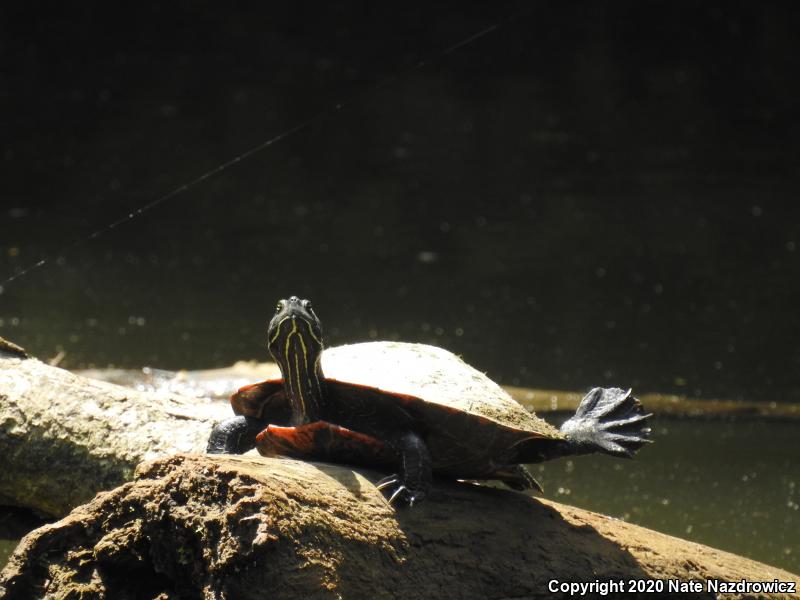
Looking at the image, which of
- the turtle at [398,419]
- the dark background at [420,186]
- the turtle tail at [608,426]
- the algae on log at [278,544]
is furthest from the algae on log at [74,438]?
the dark background at [420,186]


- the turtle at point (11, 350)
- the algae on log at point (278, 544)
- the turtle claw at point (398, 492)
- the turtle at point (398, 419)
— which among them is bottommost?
the algae on log at point (278, 544)

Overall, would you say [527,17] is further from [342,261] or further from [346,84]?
[342,261]

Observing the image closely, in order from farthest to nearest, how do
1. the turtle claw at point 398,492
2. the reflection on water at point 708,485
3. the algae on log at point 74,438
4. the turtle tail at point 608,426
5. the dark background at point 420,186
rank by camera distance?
the dark background at point 420,186, the reflection on water at point 708,485, the algae on log at point 74,438, the turtle tail at point 608,426, the turtle claw at point 398,492

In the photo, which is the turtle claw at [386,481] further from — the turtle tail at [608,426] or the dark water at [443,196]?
the dark water at [443,196]

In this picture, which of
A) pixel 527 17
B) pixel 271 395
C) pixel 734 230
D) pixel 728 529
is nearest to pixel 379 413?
pixel 271 395

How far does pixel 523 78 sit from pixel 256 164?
2807 millimetres

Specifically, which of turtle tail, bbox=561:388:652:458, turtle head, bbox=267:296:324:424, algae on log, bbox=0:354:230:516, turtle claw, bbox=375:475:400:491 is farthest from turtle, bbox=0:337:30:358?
turtle tail, bbox=561:388:652:458

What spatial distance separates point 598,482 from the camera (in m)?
3.04

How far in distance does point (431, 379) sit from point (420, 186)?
4.54 meters

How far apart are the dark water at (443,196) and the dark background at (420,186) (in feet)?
0.07

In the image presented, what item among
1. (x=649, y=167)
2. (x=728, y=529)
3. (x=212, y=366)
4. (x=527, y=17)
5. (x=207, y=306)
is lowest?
(x=728, y=529)

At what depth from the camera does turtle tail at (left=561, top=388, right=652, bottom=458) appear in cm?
192

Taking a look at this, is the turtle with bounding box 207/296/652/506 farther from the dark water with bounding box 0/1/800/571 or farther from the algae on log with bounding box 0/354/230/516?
the dark water with bounding box 0/1/800/571

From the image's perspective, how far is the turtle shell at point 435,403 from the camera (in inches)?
68.5
